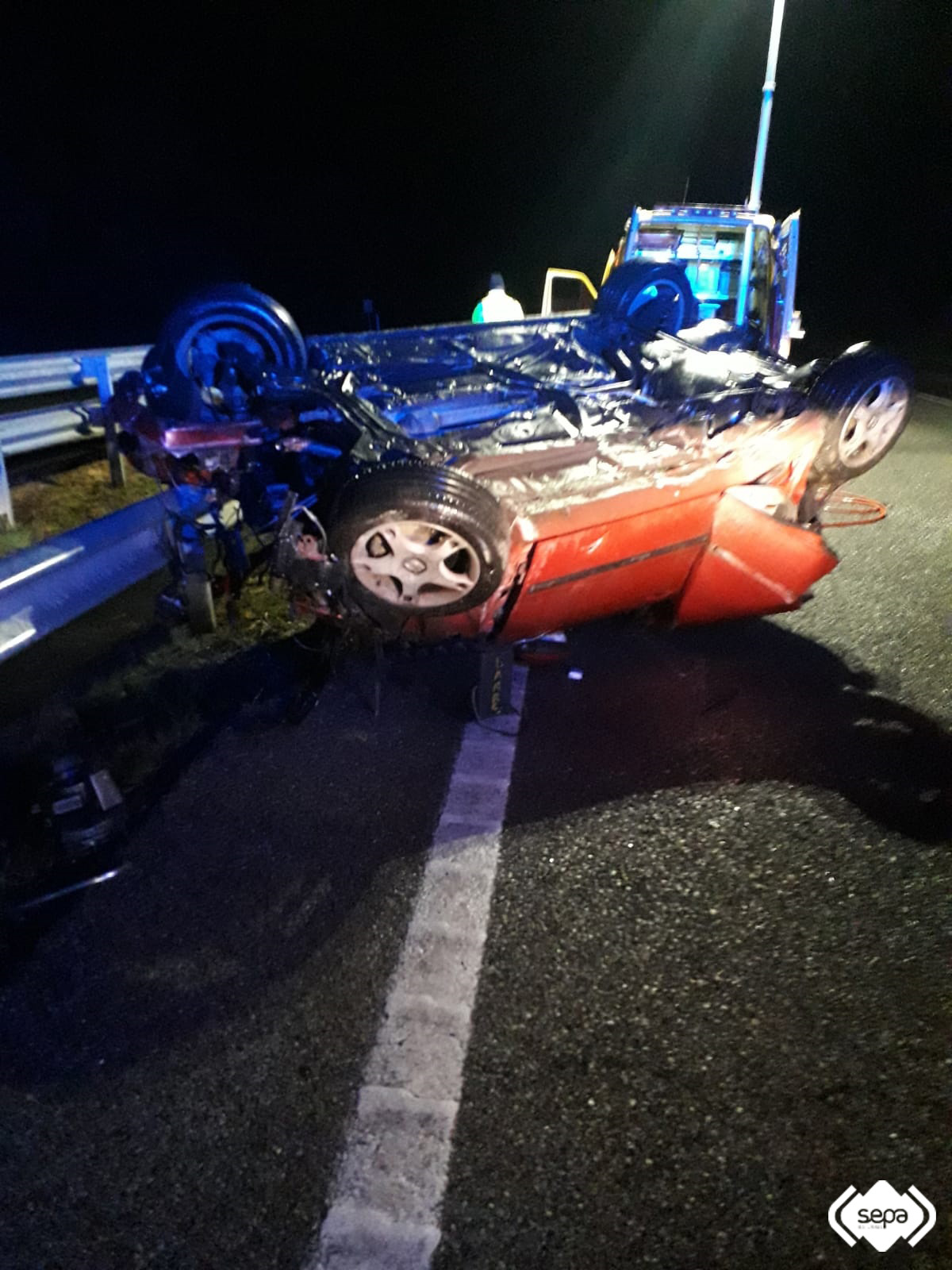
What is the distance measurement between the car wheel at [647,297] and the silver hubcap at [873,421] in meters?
1.37

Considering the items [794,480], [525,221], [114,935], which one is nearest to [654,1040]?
[114,935]

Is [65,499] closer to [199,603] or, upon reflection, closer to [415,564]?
[199,603]

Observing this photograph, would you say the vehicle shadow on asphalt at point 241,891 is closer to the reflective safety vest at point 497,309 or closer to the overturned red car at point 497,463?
the overturned red car at point 497,463

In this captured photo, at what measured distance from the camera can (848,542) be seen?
559cm

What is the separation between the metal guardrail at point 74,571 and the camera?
3.40 m

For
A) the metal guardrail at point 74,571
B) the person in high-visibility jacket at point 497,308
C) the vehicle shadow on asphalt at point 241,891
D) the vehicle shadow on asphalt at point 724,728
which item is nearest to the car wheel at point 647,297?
the vehicle shadow on asphalt at point 724,728

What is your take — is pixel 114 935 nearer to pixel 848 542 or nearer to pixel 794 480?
pixel 794 480

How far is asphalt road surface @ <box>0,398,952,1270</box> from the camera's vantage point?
1758 millimetres

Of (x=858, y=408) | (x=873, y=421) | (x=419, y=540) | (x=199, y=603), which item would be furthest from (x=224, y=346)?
(x=873, y=421)

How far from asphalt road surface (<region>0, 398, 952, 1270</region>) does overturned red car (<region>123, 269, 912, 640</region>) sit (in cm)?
53

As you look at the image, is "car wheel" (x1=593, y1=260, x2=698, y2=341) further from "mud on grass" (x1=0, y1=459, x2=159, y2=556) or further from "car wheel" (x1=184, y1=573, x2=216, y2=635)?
"mud on grass" (x1=0, y1=459, x2=159, y2=556)

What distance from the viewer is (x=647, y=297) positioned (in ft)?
16.5

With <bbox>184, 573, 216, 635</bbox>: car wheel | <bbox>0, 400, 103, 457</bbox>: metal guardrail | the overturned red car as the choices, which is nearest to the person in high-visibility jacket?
<bbox>0, 400, 103, 457</bbox>: metal guardrail

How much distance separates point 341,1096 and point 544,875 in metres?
0.92
